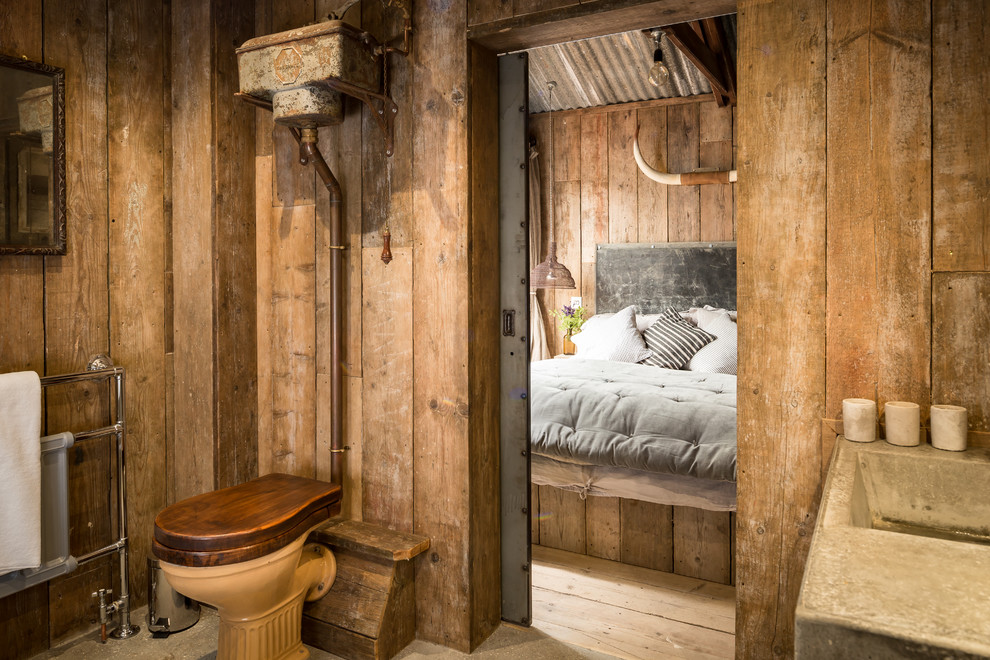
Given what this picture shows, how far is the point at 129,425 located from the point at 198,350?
37 cm

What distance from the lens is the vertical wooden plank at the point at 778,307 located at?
163cm

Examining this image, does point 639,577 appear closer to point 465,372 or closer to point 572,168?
point 465,372

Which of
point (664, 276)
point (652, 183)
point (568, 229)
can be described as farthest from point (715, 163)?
point (568, 229)

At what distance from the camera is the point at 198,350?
246cm

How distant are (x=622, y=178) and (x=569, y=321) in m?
1.22

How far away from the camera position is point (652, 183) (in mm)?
5043

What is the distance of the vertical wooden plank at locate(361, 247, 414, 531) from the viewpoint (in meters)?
2.25

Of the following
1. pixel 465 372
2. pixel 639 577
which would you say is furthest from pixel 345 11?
pixel 639 577

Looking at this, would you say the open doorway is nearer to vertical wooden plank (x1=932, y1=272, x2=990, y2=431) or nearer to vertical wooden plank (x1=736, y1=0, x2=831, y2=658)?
vertical wooden plank (x1=736, y1=0, x2=831, y2=658)

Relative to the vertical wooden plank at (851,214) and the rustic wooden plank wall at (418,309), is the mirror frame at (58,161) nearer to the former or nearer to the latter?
the rustic wooden plank wall at (418,309)

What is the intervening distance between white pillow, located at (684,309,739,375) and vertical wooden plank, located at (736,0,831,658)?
207 cm

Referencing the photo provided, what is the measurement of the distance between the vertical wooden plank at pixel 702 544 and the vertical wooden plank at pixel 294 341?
164cm

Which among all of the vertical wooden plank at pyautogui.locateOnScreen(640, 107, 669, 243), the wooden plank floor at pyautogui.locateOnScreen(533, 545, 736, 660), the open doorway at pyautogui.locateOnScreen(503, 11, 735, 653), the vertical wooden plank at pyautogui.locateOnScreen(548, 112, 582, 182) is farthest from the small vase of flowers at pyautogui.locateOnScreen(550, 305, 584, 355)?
the wooden plank floor at pyautogui.locateOnScreen(533, 545, 736, 660)

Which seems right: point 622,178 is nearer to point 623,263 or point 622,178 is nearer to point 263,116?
point 623,263
